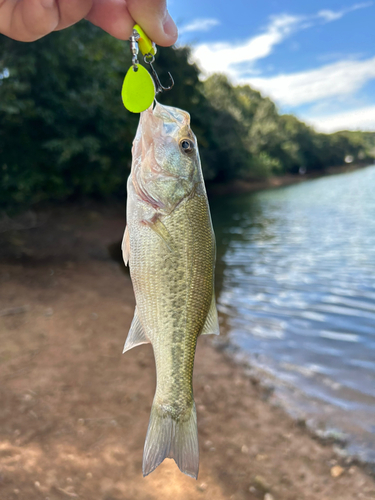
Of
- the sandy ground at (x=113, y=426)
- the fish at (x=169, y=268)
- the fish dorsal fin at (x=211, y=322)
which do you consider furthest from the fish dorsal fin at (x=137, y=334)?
the sandy ground at (x=113, y=426)

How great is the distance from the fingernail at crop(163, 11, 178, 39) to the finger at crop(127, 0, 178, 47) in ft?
0.04

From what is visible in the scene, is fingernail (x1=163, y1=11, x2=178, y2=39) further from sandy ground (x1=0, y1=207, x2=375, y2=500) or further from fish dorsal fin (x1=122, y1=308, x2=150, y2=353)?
sandy ground (x1=0, y1=207, x2=375, y2=500)

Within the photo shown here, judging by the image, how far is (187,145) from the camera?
7.40 feet

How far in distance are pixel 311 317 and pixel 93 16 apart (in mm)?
7867

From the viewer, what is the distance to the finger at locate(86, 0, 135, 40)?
6.90ft

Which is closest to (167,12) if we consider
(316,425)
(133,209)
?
(133,209)

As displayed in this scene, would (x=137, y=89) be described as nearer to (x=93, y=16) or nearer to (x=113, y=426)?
(x=93, y=16)

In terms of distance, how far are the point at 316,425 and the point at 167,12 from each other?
5.26 m

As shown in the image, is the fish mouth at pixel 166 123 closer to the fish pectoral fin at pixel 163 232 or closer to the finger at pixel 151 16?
the finger at pixel 151 16

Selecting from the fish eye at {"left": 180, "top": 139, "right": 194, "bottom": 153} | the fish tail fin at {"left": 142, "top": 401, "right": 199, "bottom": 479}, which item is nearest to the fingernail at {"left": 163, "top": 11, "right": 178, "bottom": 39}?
the fish eye at {"left": 180, "top": 139, "right": 194, "bottom": 153}

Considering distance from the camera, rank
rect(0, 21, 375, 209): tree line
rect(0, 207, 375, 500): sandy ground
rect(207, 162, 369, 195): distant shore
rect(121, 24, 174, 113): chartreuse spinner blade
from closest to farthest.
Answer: rect(121, 24, 174, 113): chartreuse spinner blade < rect(0, 207, 375, 500): sandy ground < rect(0, 21, 375, 209): tree line < rect(207, 162, 369, 195): distant shore

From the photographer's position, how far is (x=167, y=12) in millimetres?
2027

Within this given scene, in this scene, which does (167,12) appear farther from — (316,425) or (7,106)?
(7,106)

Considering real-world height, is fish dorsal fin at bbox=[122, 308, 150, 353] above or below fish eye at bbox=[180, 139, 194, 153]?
below
